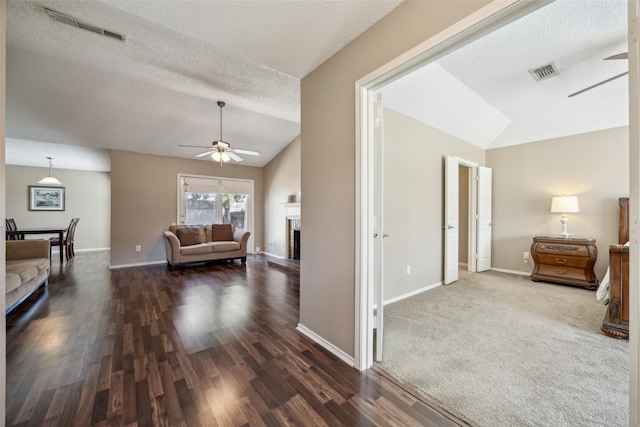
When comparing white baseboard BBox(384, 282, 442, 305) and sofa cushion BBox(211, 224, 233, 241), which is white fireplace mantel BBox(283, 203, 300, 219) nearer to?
sofa cushion BBox(211, 224, 233, 241)

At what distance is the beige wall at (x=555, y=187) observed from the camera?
3.76 m

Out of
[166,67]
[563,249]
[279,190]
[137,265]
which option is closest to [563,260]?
[563,249]

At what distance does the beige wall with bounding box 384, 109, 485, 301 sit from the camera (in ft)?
10.5

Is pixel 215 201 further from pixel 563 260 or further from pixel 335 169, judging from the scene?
pixel 563 260

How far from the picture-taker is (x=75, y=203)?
24.0 feet

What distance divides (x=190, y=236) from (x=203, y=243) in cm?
31

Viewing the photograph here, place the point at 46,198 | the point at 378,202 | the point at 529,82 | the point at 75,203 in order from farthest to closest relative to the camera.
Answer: the point at 75,203 → the point at 46,198 → the point at 529,82 → the point at 378,202

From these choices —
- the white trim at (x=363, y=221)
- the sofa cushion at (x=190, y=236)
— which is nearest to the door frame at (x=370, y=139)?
the white trim at (x=363, y=221)

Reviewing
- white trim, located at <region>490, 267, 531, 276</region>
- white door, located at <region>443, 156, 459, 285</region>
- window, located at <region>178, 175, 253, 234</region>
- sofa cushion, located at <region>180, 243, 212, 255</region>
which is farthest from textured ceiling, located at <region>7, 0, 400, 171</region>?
white trim, located at <region>490, 267, 531, 276</region>

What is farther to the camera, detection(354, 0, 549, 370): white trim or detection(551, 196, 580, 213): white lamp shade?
detection(551, 196, 580, 213): white lamp shade

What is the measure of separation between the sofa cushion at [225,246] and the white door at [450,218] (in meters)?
4.22

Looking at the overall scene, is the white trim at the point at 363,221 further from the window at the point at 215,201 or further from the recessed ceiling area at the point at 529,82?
the window at the point at 215,201

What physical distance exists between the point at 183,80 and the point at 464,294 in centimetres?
479

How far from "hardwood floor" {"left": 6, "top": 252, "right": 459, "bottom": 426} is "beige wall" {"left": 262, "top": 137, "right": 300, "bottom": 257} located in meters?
3.36
